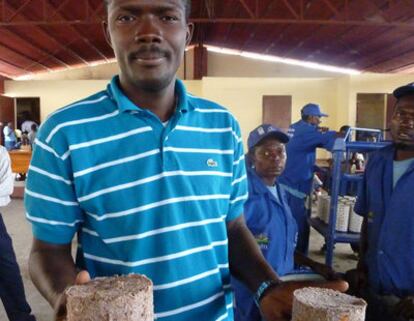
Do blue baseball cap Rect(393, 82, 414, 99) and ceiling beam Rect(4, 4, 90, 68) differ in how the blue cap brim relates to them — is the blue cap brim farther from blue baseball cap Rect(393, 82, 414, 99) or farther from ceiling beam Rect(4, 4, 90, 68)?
ceiling beam Rect(4, 4, 90, 68)

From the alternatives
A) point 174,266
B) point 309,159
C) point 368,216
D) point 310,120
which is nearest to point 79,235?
point 174,266

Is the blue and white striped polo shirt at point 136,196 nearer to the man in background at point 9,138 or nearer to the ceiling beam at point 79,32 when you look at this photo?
the ceiling beam at point 79,32

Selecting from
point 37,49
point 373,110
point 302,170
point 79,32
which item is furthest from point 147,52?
point 373,110

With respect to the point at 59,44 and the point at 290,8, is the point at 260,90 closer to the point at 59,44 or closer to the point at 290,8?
the point at 290,8

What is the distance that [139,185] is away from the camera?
893 millimetres

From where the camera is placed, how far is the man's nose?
87 centimetres

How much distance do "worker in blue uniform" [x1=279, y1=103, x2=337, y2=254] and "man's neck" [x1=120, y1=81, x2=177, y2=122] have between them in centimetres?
333

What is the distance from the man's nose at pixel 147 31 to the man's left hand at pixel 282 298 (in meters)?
0.58

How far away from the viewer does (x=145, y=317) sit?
0.54m

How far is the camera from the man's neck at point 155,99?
97 centimetres

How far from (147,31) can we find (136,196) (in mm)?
361

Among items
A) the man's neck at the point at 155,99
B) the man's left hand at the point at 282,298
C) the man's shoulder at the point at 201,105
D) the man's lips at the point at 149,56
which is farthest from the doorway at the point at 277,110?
the man's left hand at the point at 282,298

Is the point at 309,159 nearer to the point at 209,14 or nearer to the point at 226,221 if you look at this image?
the point at 226,221

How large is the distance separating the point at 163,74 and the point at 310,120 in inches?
174
